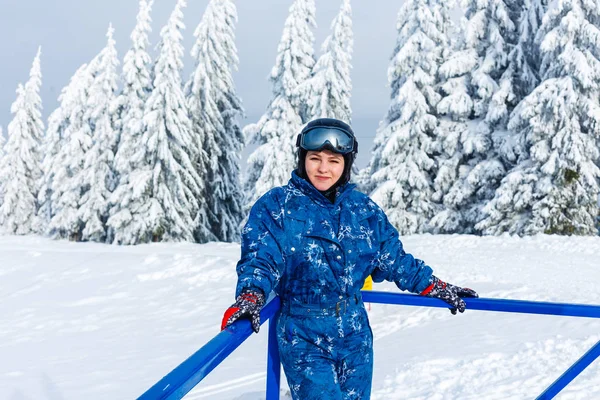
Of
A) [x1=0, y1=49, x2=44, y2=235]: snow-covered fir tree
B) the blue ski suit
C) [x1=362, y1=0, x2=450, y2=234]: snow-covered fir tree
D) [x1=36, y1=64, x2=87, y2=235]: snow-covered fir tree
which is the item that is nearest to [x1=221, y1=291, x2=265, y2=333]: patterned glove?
the blue ski suit

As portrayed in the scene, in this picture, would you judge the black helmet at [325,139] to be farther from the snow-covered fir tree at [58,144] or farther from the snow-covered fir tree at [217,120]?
the snow-covered fir tree at [58,144]

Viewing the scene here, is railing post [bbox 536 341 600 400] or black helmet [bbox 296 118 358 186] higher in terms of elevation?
black helmet [bbox 296 118 358 186]

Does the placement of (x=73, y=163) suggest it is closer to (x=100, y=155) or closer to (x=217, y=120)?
(x=100, y=155)

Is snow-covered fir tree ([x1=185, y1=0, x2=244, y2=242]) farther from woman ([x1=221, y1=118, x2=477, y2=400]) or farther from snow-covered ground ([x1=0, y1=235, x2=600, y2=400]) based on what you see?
woman ([x1=221, y1=118, x2=477, y2=400])

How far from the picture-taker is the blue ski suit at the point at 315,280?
2.21m

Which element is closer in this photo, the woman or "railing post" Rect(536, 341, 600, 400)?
the woman

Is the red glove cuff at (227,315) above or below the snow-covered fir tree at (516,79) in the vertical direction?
below

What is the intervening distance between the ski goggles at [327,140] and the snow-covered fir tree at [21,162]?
3372 cm

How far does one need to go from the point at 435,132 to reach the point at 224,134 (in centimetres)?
1040

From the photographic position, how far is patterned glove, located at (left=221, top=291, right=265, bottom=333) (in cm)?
185

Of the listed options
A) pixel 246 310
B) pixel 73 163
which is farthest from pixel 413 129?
pixel 246 310

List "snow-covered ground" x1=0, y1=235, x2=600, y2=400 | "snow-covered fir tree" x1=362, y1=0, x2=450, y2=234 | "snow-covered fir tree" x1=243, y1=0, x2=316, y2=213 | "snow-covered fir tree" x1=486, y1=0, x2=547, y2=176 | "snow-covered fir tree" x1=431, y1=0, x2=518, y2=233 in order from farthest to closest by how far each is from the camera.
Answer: "snow-covered fir tree" x1=243, y1=0, x2=316, y2=213 → "snow-covered fir tree" x1=362, y1=0, x2=450, y2=234 → "snow-covered fir tree" x1=431, y1=0, x2=518, y2=233 → "snow-covered fir tree" x1=486, y1=0, x2=547, y2=176 → "snow-covered ground" x1=0, y1=235, x2=600, y2=400

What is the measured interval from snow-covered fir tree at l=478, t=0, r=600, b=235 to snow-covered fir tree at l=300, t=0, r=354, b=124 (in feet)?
27.3

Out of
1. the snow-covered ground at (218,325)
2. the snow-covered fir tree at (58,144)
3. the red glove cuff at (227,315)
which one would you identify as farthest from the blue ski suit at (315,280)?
the snow-covered fir tree at (58,144)
